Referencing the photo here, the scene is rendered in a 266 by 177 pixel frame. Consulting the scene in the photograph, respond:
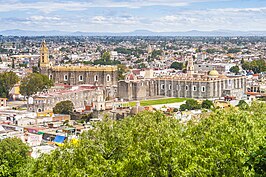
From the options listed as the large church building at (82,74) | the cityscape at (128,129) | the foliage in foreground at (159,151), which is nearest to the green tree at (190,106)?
the cityscape at (128,129)

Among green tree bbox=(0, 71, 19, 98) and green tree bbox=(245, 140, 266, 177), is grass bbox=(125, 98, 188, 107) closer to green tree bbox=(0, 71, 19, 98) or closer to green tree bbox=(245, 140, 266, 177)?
green tree bbox=(0, 71, 19, 98)

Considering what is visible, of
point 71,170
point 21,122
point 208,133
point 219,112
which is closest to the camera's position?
point 71,170

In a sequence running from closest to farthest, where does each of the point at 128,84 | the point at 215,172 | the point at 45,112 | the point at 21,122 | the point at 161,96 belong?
1. the point at 215,172
2. the point at 21,122
3. the point at 45,112
4. the point at 128,84
5. the point at 161,96

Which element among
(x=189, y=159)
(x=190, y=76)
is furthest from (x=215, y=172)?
(x=190, y=76)

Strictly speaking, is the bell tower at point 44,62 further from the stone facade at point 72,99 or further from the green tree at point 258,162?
the green tree at point 258,162

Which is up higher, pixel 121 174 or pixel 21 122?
pixel 121 174

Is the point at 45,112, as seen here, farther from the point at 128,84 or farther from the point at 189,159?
the point at 189,159

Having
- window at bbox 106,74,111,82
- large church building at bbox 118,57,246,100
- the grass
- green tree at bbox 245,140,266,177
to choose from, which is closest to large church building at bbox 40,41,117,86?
window at bbox 106,74,111,82

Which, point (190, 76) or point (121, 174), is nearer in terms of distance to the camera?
point (121, 174)
